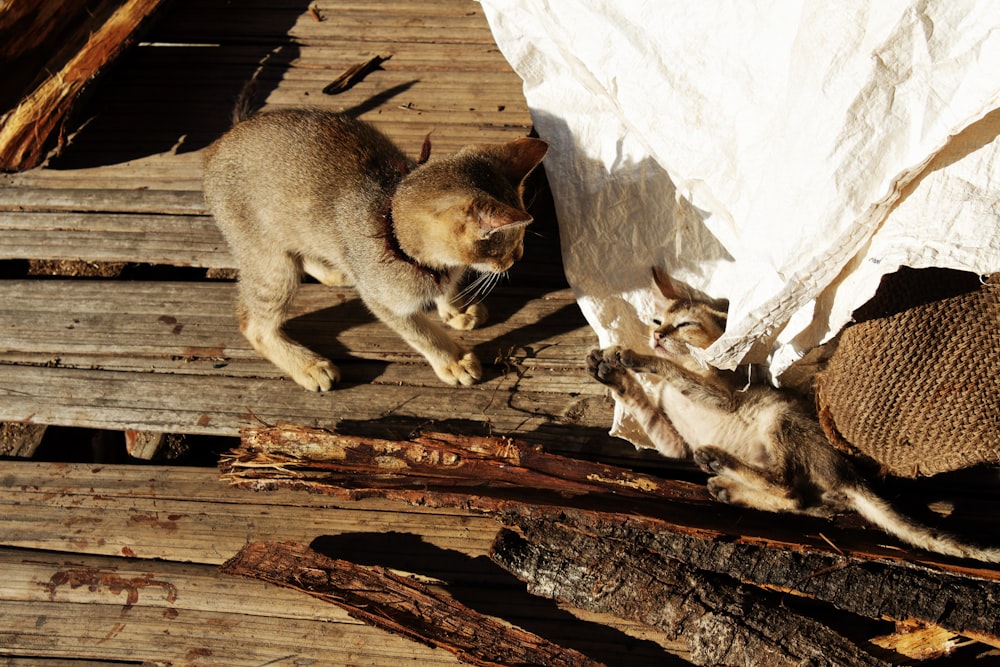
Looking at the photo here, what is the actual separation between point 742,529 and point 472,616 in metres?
0.96

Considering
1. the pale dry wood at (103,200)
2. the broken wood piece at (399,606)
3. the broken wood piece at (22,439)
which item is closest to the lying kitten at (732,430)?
the broken wood piece at (399,606)

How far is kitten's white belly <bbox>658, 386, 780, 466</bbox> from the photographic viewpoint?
2729mm

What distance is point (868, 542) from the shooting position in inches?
96.4

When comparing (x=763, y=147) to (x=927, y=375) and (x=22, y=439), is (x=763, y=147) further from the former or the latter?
(x=22, y=439)

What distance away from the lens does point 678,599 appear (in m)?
2.37

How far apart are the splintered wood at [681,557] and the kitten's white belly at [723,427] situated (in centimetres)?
23

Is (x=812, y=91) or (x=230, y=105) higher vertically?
(x=812, y=91)

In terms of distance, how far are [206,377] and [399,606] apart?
4.42 ft

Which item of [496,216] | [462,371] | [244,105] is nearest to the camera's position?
[496,216]

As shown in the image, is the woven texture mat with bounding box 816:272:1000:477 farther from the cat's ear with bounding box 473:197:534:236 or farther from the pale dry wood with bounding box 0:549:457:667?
the pale dry wood with bounding box 0:549:457:667

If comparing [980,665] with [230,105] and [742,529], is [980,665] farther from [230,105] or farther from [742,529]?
[230,105]

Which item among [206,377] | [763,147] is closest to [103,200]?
[206,377]

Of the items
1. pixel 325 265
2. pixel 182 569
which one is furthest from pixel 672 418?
pixel 182 569

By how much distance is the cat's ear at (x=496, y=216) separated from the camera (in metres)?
2.41
